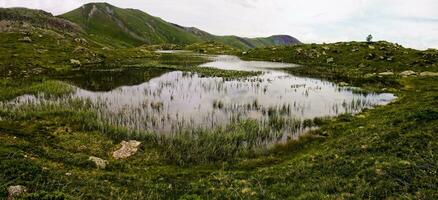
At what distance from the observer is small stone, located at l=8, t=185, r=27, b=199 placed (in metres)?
15.5

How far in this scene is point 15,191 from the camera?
15820 mm

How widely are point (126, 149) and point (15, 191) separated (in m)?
10.7

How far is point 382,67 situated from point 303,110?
6562 centimetres

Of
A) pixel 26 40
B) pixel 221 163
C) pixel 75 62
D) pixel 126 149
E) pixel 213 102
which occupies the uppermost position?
pixel 26 40

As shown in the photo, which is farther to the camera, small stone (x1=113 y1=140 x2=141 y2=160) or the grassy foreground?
small stone (x1=113 y1=140 x2=141 y2=160)

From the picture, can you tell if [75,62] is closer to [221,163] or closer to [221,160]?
[221,160]

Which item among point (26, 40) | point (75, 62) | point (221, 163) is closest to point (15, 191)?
point (221, 163)

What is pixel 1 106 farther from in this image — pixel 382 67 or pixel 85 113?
pixel 382 67

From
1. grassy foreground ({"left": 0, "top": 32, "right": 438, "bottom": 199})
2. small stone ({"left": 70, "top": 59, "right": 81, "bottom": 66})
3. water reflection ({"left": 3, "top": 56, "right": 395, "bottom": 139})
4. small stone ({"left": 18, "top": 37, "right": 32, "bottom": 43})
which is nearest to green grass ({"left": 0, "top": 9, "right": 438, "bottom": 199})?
grassy foreground ({"left": 0, "top": 32, "right": 438, "bottom": 199})

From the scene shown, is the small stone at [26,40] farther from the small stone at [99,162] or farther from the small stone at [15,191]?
the small stone at [15,191]

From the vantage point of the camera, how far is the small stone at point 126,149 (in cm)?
2536

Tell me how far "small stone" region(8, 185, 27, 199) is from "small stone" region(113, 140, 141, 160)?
29.2 feet

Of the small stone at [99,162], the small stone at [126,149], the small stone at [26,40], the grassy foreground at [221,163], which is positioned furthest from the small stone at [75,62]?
the small stone at [99,162]

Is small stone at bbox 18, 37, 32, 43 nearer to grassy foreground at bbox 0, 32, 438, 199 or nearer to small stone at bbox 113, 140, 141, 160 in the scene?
Answer: grassy foreground at bbox 0, 32, 438, 199
